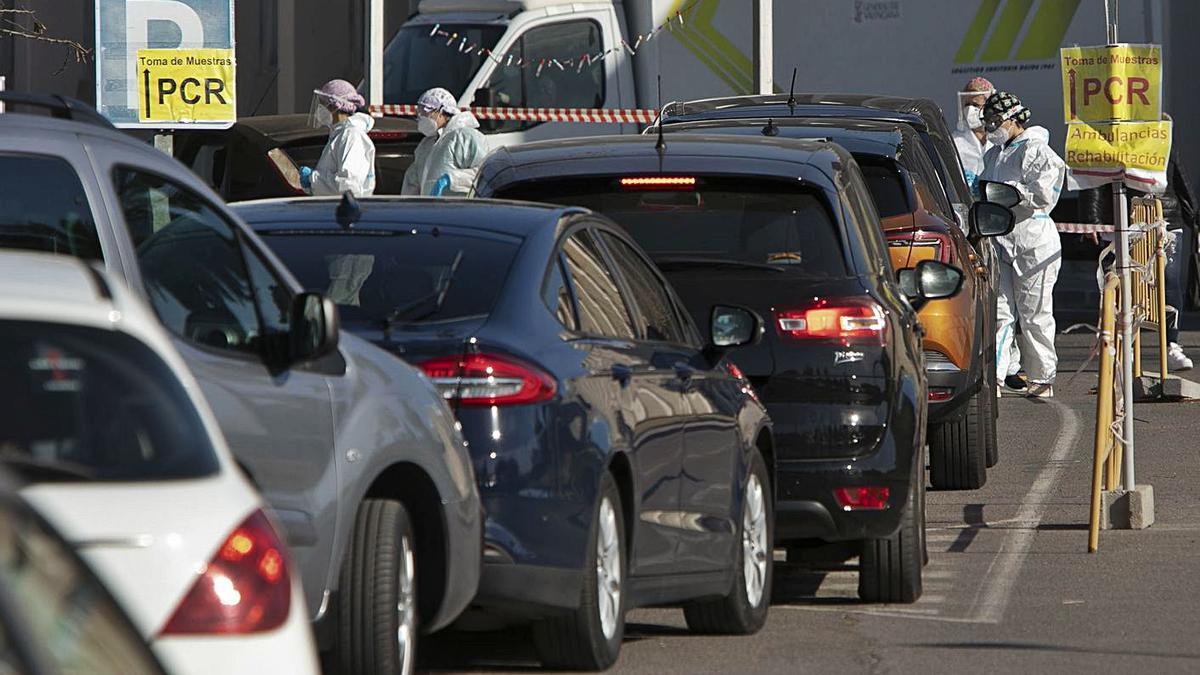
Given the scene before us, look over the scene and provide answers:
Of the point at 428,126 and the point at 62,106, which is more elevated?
the point at 428,126

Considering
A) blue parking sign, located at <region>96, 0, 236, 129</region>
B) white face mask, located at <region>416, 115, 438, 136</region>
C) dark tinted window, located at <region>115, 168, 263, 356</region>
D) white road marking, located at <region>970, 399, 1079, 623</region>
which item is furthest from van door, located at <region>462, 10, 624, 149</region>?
dark tinted window, located at <region>115, 168, 263, 356</region>

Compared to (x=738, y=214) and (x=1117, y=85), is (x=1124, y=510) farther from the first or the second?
(x=738, y=214)

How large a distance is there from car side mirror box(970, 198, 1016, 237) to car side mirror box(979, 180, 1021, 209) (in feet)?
3.72

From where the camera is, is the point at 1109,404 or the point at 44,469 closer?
the point at 44,469

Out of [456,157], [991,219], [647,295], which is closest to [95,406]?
[647,295]

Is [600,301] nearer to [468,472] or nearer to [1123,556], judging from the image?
[468,472]

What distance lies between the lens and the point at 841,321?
900 cm

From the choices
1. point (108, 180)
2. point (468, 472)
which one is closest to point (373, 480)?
point (468, 472)

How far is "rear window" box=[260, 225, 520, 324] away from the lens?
7297mm

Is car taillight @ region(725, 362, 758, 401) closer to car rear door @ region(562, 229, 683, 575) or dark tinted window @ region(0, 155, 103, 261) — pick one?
car rear door @ region(562, 229, 683, 575)

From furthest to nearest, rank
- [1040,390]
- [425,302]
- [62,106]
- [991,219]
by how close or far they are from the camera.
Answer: [1040,390] → [991,219] → [425,302] → [62,106]

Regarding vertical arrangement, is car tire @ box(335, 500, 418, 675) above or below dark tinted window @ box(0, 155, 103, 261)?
below

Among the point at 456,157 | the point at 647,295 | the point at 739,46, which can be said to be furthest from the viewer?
the point at 739,46

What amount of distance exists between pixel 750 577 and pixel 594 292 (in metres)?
1.32
